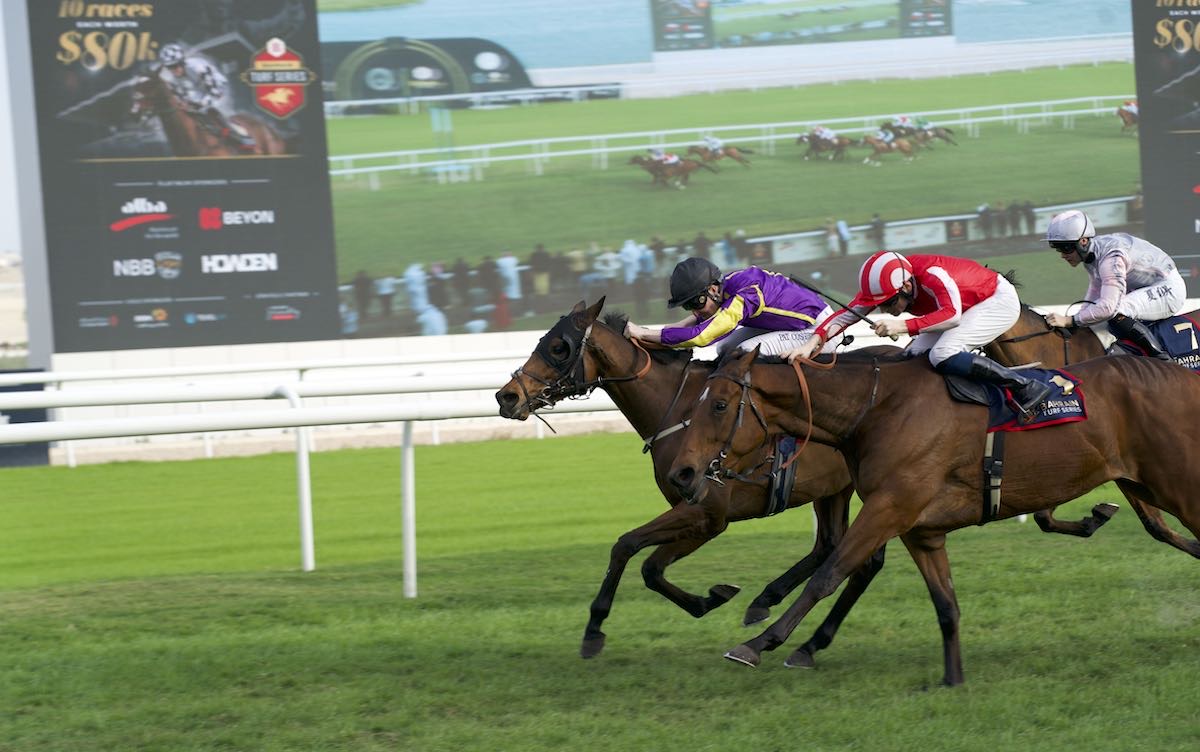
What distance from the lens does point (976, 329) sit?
451cm

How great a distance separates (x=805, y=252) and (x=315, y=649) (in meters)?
10.1

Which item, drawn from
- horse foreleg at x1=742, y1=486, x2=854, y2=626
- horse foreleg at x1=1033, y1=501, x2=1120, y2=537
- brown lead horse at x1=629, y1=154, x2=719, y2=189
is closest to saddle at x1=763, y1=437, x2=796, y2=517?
horse foreleg at x1=742, y1=486, x2=854, y2=626

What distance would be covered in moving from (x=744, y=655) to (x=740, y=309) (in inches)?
58.4

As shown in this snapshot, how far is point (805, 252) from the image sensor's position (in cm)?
1390

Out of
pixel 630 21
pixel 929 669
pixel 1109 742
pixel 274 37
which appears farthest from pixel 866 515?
pixel 630 21

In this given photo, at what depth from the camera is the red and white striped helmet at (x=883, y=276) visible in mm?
4352

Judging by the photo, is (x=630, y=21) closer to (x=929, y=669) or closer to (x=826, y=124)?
(x=826, y=124)

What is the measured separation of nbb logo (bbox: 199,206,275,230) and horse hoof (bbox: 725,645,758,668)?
30.8ft

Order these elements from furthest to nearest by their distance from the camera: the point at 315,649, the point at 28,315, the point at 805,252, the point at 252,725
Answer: the point at 805,252 < the point at 28,315 < the point at 315,649 < the point at 252,725

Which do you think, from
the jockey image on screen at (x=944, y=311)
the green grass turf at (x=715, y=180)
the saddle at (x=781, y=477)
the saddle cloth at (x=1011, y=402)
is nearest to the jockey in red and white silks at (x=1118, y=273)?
the jockey image on screen at (x=944, y=311)

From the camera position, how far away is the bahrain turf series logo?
12.4m

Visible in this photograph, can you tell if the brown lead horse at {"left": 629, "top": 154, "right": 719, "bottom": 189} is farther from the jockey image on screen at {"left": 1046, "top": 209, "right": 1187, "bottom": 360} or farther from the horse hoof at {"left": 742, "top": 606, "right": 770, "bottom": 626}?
the horse hoof at {"left": 742, "top": 606, "right": 770, "bottom": 626}

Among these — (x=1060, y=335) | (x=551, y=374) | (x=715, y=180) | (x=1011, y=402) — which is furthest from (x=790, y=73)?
(x=1011, y=402)

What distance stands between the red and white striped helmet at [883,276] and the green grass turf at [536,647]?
3.82 ft
